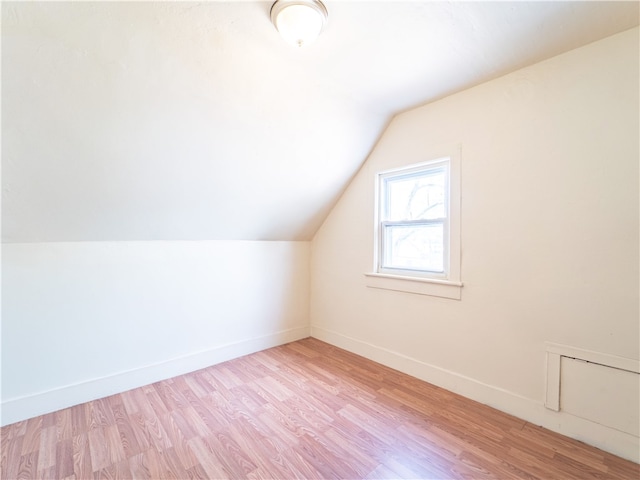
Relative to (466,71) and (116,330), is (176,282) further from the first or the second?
(466,71)

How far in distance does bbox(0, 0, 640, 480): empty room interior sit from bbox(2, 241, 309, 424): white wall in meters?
0.02

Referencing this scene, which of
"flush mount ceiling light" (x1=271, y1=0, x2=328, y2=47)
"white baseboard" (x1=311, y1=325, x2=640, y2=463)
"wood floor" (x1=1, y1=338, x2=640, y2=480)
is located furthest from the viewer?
"white baseboard" (x1=311, y1=325, x2=640, y2=463)

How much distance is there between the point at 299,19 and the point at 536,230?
1949 mm

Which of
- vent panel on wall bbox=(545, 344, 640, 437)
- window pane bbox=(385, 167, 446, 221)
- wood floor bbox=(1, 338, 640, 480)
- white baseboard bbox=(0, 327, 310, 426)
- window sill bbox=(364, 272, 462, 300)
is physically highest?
window pane bbox=(385, 167, 446, 221)

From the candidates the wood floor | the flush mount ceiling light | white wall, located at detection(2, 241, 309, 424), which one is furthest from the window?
the flush mount ceiling light

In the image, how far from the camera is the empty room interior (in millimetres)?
1572

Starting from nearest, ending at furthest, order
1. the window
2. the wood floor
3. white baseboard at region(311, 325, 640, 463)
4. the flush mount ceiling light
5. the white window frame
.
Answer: the flush mount ceiling light, the wood floor, white baseboard at region(311, 325, 640, 463), the white window frame, the window

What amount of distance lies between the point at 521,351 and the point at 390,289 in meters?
1.11

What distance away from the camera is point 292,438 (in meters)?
1.82

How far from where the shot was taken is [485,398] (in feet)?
7.12

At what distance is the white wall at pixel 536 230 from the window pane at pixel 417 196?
0.21 meters

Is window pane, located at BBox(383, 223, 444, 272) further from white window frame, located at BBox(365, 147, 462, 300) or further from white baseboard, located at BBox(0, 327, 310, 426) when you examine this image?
white baseboard, located at BBox(0, 327, 310, 426)

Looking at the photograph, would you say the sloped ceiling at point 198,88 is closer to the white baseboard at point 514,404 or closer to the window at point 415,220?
the window at point 415,220

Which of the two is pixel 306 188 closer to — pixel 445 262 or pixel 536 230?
pixel 445 262
